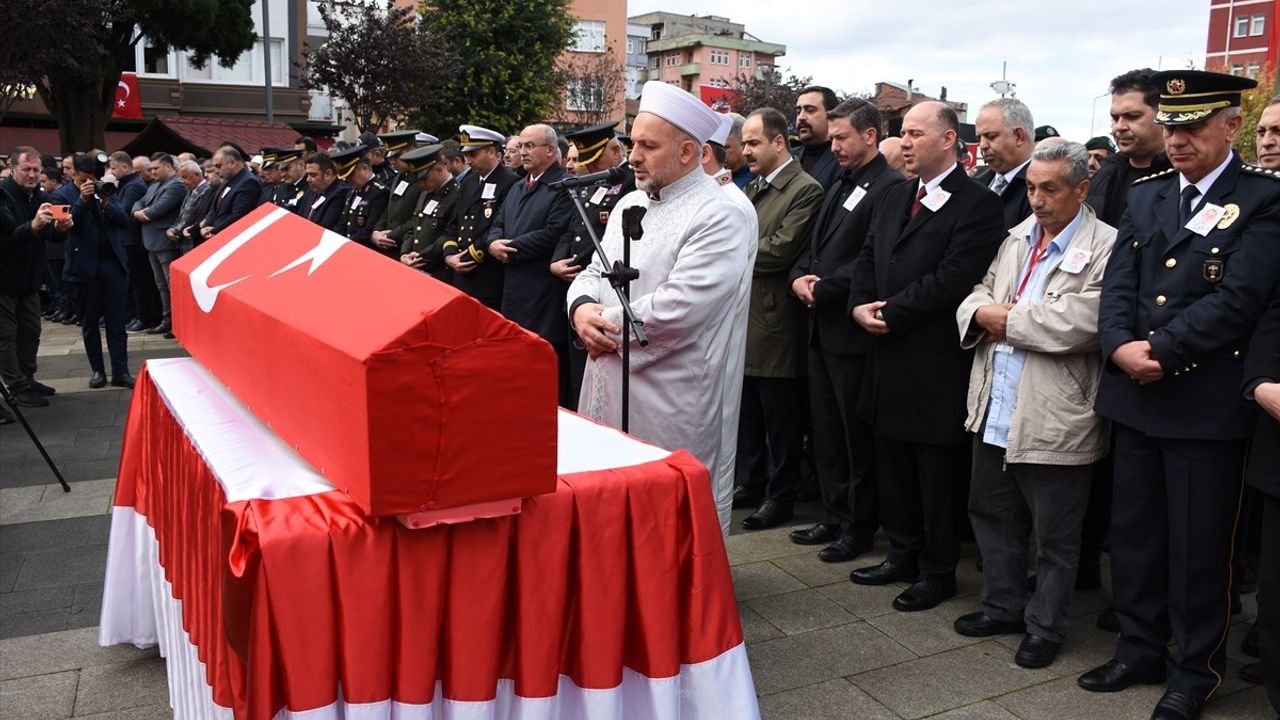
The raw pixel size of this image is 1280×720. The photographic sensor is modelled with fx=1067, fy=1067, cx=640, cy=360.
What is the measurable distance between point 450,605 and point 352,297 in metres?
0.78

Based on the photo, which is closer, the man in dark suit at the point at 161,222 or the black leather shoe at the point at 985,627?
the black leather shoe at the point at 985,627

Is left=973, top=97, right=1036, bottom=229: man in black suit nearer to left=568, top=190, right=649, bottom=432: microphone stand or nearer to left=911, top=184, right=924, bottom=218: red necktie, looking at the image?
left=911, top=184, right=924, bottom=218: red necktie

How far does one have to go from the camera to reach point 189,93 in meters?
34.5

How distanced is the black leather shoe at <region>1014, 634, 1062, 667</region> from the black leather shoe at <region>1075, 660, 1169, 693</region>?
0.17 metres

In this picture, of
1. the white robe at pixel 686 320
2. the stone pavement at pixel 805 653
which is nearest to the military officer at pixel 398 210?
the stone pavement at pixel 805 653

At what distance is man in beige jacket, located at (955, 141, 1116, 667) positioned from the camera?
3.89 m

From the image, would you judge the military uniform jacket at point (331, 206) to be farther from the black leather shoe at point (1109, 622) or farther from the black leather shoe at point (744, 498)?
the black leather shoe at point (1109, 622)

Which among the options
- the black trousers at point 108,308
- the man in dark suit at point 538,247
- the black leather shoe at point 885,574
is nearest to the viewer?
the black leather shoe at point 885,574

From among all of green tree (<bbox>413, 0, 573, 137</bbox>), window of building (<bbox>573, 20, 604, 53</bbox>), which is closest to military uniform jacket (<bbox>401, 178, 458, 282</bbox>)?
green tree (<bbox>413, 0, 573, 137</bbox>)

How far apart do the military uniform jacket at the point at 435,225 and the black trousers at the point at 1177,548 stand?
227 inches

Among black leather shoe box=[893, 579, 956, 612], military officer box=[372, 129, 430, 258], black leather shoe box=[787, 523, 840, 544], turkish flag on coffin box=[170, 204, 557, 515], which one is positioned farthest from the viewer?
military officer box=[372, 129, 430, 258]

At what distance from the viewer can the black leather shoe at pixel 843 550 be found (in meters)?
5.10

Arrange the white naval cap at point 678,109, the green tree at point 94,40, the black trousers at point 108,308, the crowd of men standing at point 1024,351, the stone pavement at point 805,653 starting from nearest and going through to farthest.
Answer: the crowd of men standing at point 1024,351 → the stone pavement at point 805,653 → the white naval cap at point 678,109 → the black trousers at point 108,308 → the green tree at point 94,40

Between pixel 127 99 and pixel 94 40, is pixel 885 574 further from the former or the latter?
pixel 127 99
